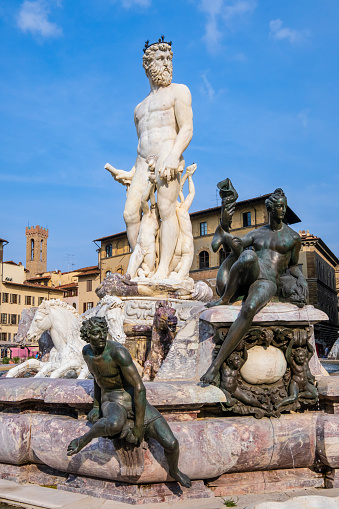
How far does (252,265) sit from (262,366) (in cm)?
85

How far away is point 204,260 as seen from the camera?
163 feet

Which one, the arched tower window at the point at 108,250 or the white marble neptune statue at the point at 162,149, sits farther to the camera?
the arched tower window at the point at 108,250

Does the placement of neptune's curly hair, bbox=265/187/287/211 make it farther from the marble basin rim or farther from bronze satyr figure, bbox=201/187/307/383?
the marble basin rim

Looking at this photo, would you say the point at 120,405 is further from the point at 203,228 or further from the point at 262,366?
the point at 203,228

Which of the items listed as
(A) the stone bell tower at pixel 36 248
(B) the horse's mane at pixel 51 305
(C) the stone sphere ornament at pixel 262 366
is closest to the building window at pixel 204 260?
(B) the horse's mane at pixel 51 305

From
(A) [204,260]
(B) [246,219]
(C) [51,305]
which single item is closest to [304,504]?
(C) [51,305]

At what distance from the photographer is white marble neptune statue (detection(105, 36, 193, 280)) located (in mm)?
9258

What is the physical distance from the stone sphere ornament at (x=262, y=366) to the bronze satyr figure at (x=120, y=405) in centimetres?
102

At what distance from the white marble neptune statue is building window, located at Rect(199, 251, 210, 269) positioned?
39833mm

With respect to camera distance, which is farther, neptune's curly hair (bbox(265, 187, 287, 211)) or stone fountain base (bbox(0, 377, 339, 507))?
neptune's curly hair (bbox(265, 187, 287, 211))

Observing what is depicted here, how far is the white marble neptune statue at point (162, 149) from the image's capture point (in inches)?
364

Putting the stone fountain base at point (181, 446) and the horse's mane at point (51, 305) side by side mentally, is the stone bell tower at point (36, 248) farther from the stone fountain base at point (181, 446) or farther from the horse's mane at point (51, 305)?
the stone fountain base at point (181, 446)

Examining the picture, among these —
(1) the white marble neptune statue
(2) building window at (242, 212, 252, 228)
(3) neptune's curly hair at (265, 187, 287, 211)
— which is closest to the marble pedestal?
(3) neptune's curly hair at (265, 187, 287, 211)

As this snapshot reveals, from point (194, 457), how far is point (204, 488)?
0.26m
